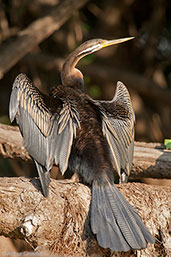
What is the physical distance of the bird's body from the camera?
322 centimetres

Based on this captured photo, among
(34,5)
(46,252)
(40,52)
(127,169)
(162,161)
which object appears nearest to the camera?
(46,252)

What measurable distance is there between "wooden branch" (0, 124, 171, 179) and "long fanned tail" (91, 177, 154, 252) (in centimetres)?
113

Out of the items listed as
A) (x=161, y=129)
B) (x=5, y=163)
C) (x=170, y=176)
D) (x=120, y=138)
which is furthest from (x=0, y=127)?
(x=161, y=129)

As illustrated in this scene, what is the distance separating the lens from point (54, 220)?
3.02 meters

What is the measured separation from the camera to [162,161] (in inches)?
171

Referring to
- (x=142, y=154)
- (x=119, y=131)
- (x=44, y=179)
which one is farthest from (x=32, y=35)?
(x=44, y=179)

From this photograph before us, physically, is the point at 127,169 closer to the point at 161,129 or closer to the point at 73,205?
the point at 73,205

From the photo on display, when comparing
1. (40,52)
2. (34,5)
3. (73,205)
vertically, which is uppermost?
(34,5)

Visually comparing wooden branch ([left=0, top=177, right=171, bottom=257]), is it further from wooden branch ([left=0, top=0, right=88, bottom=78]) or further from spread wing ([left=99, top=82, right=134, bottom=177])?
wooden branch ([left=0, top=0, right=88, bottom=78])

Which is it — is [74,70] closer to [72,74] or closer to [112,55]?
[72,74]

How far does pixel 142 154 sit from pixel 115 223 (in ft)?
5.02

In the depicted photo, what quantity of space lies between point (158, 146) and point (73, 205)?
163cm

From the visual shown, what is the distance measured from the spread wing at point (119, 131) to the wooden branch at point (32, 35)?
1.70 metres

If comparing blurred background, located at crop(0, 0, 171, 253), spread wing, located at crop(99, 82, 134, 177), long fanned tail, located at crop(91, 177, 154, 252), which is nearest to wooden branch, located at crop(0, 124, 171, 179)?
spread wing, located at crop(99, 82, 134, 177)
